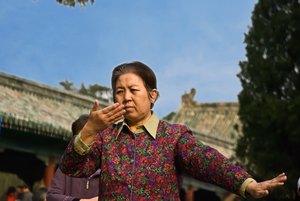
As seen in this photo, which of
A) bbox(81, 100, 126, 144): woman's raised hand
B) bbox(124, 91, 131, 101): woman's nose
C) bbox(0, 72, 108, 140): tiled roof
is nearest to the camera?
bbox(81, 100, 126, 144): woman's raised hand

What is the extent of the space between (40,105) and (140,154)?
15.6m

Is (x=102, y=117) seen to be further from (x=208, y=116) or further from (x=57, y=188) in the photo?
(x=208, y=116)

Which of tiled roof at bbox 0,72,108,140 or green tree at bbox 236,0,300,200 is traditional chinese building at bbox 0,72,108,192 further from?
green tree at bbox 236,0,300,200

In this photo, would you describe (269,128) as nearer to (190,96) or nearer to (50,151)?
(50,151)

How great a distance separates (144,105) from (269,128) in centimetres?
1320

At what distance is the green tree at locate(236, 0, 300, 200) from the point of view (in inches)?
603

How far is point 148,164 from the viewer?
2848 millimetres

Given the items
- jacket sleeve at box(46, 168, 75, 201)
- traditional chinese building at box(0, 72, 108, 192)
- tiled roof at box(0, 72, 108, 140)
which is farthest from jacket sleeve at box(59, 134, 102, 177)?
tiled roof at box(0, 72, 108, 140)

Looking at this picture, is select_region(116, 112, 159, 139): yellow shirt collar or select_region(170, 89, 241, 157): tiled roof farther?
select_region(170, 89, 241, 157): tiled roof

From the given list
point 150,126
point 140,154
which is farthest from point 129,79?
point 140,154

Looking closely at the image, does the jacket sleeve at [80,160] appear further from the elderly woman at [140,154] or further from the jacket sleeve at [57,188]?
the jacket sleeve at [57,188]

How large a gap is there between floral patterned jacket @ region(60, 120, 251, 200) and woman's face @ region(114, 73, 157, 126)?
0.23ft

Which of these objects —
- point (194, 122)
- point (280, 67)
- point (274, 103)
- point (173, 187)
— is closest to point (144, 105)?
point (173, 187)

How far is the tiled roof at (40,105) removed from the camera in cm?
1522
